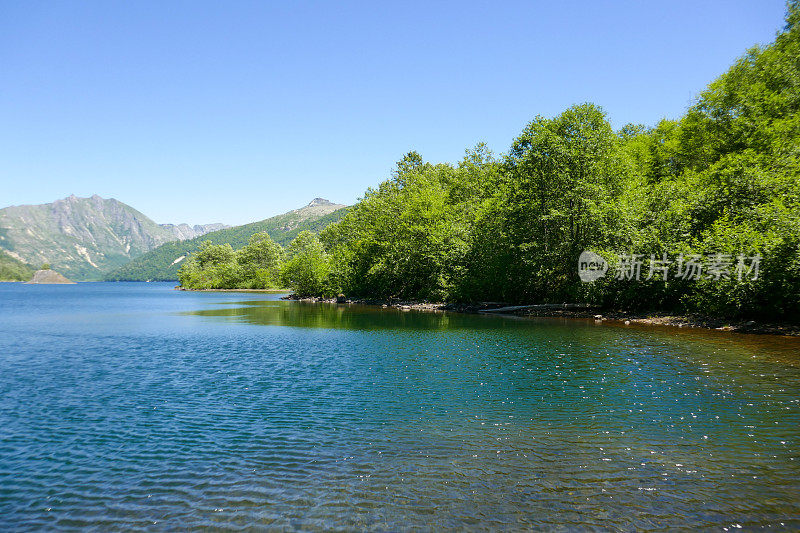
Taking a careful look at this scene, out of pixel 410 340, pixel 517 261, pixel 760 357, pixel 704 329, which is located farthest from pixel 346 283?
pixel 760 357

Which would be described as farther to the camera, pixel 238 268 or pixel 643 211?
pixel 238 268

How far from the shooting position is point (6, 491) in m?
9.57

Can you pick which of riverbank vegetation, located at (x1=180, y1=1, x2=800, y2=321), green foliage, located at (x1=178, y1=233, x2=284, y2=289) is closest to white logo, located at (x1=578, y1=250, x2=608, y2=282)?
riverbank vegetation, located at (x1=180, y1=1, x2=800, y2=321)

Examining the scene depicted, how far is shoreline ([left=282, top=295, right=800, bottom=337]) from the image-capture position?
33875 millimetres

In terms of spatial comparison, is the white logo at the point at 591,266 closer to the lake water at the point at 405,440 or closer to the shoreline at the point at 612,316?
the shoreline at the point at 612,316

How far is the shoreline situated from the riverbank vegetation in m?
1.23

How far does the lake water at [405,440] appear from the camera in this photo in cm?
855

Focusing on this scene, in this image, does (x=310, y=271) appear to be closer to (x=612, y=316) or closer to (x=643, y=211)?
(x=612, y=316)

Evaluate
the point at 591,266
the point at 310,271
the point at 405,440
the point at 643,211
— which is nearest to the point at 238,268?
the point at 310,271

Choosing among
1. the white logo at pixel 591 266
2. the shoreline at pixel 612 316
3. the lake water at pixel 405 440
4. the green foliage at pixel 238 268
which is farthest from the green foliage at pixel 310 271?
the lake water at pixel 405 440

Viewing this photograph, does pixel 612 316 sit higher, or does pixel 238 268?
pixel 238 268

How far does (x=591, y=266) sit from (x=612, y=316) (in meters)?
5.82

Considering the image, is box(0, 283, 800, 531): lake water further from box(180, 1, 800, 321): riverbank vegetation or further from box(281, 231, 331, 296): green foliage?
box(281, 231, 331, 296): green foliage

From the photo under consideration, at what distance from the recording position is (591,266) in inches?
1908
